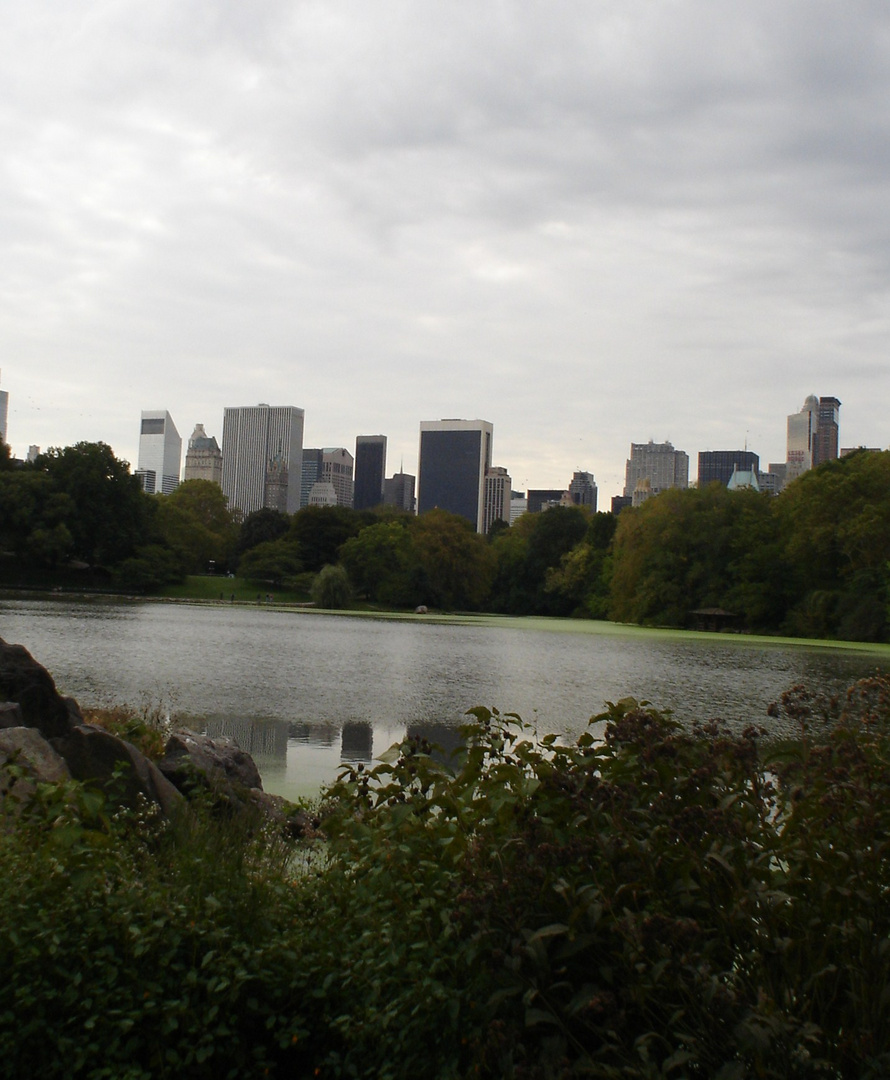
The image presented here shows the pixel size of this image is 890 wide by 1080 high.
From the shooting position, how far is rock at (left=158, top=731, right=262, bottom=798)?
6.40 meters

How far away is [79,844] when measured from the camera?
12.4 feet

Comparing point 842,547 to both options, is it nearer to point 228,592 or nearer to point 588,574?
point 588,574

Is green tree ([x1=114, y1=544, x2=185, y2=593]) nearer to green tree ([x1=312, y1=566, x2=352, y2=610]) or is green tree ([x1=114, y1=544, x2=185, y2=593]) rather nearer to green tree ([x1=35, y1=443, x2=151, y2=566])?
green tree ([x1=35, y1=443, x2=151, y2=566])

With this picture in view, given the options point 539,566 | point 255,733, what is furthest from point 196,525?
point 255,733

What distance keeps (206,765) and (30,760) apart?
2.13 metres

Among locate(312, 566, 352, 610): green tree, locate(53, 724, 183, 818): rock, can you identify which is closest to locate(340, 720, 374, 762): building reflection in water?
locate(53, 724, 183, 818): rock

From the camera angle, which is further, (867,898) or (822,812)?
(822,812)

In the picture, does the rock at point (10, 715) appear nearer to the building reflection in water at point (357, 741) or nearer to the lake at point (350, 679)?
the lake at point (350, 679)

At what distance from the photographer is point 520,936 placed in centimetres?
283

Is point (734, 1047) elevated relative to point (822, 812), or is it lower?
lower

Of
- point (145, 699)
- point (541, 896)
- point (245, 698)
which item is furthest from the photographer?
point (245, 698)

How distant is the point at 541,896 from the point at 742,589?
62.1 meters

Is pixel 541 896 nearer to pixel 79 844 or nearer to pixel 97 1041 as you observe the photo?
pixel 97 1041

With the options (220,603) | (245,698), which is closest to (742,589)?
(220,603)
